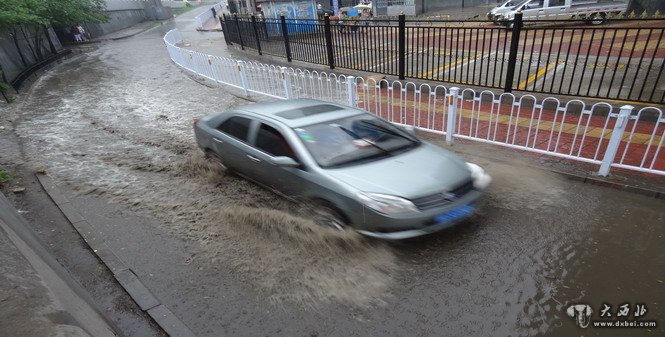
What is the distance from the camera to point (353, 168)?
4324 millimetres

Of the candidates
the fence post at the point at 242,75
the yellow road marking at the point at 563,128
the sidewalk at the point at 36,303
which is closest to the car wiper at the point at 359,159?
the yellow road marking at the point at 563,128

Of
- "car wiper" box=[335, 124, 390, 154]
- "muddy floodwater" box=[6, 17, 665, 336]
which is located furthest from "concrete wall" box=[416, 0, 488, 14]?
"car wiper" box=[335, 124, 390, 154]

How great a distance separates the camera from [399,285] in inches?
149

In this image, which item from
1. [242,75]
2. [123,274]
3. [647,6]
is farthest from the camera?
[647,6]

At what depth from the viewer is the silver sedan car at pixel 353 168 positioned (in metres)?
3.97

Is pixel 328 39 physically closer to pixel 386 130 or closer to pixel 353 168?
pixel 386 130

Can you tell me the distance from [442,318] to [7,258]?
11.7 ft

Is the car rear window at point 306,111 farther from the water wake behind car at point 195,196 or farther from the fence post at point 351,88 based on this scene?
the fence post at point 351,88

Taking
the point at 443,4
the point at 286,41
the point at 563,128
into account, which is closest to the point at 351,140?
the point at 563,128

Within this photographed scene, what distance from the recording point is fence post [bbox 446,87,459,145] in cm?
623

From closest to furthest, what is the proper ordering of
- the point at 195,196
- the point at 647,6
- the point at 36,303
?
1. the point at 36,303
2. the point at 195,196
3. the point at 647,6

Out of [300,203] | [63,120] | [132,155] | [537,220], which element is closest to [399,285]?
[300,203]

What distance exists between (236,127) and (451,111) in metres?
3.63

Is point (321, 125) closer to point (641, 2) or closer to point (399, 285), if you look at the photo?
point (399, 285)
